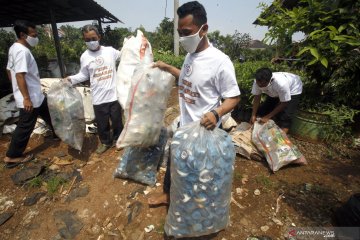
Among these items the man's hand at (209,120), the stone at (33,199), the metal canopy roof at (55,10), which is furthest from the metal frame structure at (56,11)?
the man's hand at (209,120)

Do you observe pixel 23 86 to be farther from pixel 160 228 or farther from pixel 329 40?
pixel 329 40

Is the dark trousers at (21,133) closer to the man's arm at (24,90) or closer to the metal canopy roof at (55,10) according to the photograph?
the man's arm at (24,90)

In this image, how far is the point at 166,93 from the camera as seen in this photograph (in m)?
2.36

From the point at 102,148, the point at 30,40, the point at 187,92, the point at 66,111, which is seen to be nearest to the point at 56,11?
the point at 30,40

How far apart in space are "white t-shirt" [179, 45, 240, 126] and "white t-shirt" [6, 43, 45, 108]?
2220mm

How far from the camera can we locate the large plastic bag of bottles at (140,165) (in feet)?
8.86

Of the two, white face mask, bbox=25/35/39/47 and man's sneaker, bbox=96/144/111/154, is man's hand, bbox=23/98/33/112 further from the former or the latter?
man's sneaker, bbox=96/144/111/154

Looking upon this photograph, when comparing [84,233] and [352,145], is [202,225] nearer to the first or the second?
[84,233]

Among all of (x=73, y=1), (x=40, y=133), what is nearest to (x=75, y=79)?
(x=40, y=133)

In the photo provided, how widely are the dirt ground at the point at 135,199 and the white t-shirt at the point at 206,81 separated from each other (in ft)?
3.76

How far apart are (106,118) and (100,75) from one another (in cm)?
62

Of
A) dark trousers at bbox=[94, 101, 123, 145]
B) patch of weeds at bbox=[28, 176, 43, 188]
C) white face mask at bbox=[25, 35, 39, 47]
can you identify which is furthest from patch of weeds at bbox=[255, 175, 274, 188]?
white face mask at bbox=[25, 35, 39, 47]

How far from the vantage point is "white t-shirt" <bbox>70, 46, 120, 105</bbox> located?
10.3 ft

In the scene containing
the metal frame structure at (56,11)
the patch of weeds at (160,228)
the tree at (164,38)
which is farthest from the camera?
the tree at (164,38)
